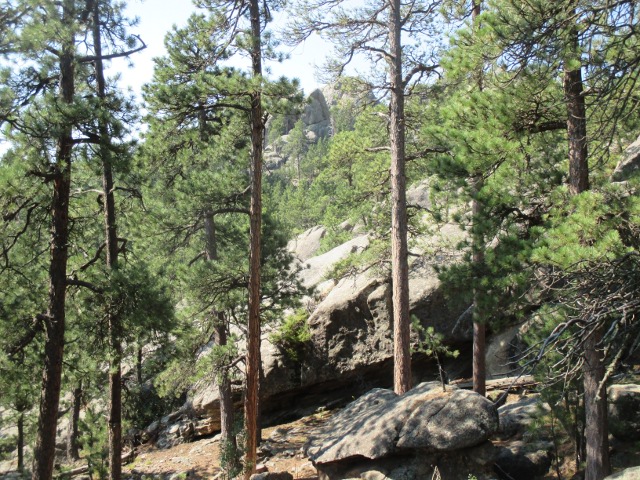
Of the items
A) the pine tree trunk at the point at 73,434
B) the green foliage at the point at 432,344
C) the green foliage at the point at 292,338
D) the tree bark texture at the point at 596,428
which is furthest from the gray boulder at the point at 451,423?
the pine tree trunk at the point at 73,434

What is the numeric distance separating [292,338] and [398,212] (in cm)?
604

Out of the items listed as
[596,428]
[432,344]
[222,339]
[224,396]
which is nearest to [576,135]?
[596,428]

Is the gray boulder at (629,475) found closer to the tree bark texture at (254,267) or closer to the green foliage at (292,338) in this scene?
the tree bark texture at (254,267)

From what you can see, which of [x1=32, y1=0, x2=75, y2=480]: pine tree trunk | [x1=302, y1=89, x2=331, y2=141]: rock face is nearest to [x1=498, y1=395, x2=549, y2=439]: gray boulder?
[x1=32, y1=0, x2=75, y2=480]: pine tree trunk

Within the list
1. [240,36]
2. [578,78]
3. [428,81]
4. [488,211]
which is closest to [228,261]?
[240,36]

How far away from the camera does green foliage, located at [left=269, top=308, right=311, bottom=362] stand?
1523cm

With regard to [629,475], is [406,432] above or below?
below

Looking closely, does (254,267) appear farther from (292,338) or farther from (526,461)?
(292,338)

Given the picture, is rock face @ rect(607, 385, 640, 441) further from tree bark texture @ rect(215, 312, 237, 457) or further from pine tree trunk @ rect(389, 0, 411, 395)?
tree bark texture @ rect(215, 312, 237, 457)

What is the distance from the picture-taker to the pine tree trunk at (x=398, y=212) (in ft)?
35.0

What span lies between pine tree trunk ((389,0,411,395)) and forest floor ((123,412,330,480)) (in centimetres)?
288

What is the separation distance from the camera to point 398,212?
36.0 feet

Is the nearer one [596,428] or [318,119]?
[596,428]

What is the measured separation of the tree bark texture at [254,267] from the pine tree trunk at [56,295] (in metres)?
2.92
